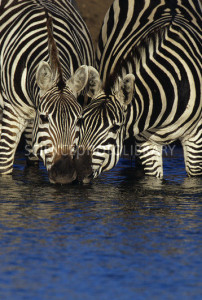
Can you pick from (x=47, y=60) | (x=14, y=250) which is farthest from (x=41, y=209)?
(x=47, y=60)

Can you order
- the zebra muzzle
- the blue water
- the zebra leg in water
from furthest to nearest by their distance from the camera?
the zebra leg in water
the zebra muzzle
the blue water

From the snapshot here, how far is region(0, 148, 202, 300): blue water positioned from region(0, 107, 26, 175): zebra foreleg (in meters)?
0.41

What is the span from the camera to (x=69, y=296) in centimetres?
483

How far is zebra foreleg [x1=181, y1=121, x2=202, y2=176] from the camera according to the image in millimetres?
9039

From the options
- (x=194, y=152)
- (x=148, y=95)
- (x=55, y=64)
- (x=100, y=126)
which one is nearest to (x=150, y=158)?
(x=194, y=152)

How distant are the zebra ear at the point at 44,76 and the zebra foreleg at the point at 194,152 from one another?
2023 millimetres

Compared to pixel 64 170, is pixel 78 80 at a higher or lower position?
higher

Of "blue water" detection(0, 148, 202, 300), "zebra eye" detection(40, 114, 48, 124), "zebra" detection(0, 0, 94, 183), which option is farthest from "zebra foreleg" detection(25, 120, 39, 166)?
"zebra eye" detection(40, 114, 48, 124)

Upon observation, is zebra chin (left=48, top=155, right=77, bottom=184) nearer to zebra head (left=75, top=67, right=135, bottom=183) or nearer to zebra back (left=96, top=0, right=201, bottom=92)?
zebra head (left=75, top=67, right=135, bottom=183)

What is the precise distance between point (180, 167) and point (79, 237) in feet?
Answer: 14.5

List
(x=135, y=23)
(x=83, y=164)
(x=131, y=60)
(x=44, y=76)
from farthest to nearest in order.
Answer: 1. (x=135, y=23)
2. (x=131, y=60)
3. (x=44, y=76)
4. (x=83, y=164)

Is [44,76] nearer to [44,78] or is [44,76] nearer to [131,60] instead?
[44,78]

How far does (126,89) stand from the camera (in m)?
8.12

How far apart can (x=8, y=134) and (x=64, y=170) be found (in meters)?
1.54
